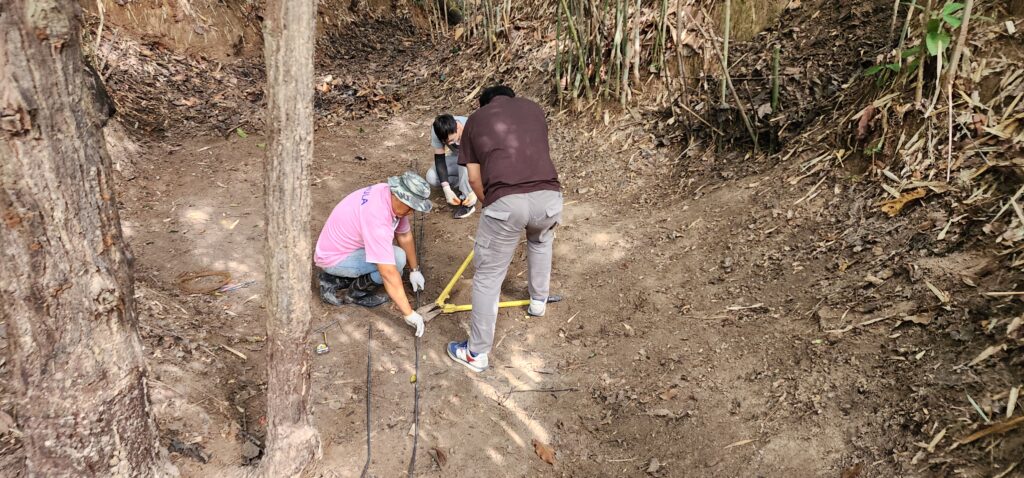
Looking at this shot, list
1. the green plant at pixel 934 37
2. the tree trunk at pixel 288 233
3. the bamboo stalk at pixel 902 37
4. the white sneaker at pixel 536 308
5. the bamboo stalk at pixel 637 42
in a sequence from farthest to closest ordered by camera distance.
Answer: the bamboo stalk at pixel 637 42, the white sneaker at pixel 536 308, the bamboo stalk at pixel 902 37, the green plant at pixel 934 37, the tree trunk at pixel 288 233

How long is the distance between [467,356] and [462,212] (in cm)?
184

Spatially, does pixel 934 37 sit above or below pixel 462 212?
above

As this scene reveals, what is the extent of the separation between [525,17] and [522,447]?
211 inches

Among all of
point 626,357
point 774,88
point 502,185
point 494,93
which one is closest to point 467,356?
point 626,357

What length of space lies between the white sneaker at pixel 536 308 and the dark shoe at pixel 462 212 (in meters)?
1.39

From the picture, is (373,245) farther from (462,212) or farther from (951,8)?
(951,8)

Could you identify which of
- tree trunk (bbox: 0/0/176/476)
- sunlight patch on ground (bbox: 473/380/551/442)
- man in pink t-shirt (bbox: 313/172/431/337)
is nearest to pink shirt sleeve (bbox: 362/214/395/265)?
man in pink t-shirt (bbox: 313/172/431/337)

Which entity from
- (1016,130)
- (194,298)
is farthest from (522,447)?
(1016,130)

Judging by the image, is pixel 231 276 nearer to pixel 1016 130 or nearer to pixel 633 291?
pixel 633 291

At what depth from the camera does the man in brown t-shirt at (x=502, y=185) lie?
9.99 ft

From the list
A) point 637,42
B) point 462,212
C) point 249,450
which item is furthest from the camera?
point 637,42

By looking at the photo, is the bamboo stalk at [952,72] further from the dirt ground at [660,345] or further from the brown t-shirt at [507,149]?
the brown t-shirt at [507,149]

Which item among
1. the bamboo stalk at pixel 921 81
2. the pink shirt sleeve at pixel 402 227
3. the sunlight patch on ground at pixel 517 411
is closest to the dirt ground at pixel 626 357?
the sunlight patch on ground at pixel 517 411

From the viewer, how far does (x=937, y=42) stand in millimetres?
3186
